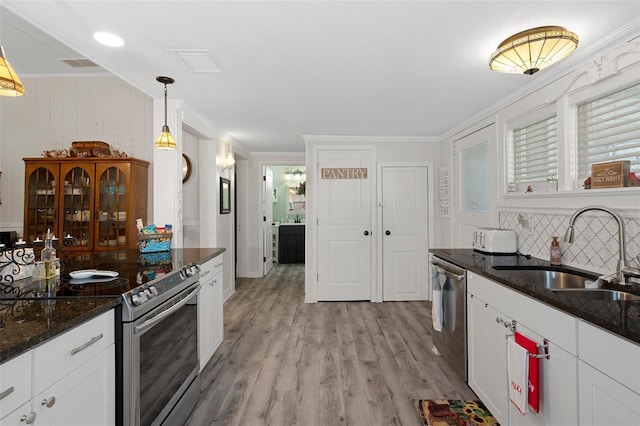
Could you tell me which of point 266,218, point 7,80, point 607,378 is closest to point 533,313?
point 607,378

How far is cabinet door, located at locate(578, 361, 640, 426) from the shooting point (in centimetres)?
107

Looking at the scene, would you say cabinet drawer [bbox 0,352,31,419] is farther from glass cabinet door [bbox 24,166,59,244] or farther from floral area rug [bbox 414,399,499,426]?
glass cabinet door [bbox 24,166,59,244]

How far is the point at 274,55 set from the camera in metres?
2.18

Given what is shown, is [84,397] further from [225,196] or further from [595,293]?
[225,196]

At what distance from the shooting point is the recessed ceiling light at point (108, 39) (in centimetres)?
192

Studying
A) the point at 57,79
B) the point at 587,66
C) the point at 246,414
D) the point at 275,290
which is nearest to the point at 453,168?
the point at 587,66

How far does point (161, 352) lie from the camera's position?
176 cm

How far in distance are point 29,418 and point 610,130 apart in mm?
3043

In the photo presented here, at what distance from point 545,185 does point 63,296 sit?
3139 mm

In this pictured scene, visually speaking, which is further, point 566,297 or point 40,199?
point 40,199

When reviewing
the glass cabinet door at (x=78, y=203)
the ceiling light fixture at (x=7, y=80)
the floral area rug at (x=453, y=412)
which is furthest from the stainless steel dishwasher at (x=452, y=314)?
the glass cabinet door at (x=78, y=203)

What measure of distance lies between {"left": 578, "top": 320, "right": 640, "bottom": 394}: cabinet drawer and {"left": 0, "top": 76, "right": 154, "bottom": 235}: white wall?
12.9 feet

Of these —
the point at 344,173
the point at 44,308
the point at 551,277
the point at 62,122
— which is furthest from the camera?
the point at 344,173

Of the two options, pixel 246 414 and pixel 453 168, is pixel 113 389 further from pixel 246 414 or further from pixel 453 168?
pixel 453 168
